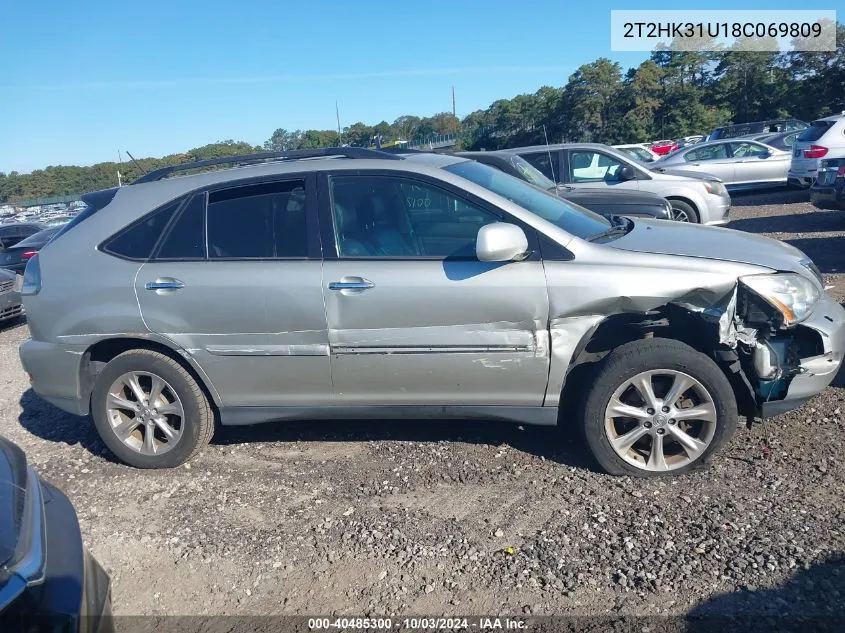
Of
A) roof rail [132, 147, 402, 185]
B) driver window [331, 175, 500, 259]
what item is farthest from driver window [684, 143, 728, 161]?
driver window [331, 175, 500, 259]

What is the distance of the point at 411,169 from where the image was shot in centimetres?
444

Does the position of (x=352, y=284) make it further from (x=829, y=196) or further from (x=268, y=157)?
(x=829, y=196)

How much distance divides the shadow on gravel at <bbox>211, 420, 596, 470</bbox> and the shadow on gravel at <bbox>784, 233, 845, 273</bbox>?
5.65m

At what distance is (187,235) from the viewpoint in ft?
15.1

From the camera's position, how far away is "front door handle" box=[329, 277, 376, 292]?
13.8 feet

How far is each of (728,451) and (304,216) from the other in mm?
2854

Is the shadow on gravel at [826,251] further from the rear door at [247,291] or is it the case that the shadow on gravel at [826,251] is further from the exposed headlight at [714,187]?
the rear door at [247,291]

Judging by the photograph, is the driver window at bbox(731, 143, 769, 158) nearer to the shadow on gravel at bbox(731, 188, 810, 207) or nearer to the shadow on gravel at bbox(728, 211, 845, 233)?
the shadow on gravel at bbox(731, 188, 810, 207)

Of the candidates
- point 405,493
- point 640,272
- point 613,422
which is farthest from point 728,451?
point 405,493

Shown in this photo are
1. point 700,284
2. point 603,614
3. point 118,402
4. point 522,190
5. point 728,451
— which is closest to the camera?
point 603,614

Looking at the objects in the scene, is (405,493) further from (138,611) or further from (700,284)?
(700,284)

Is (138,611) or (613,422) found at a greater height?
(613,422)

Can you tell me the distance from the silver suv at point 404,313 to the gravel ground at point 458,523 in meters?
0.33

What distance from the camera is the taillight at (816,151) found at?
14.4 metres
